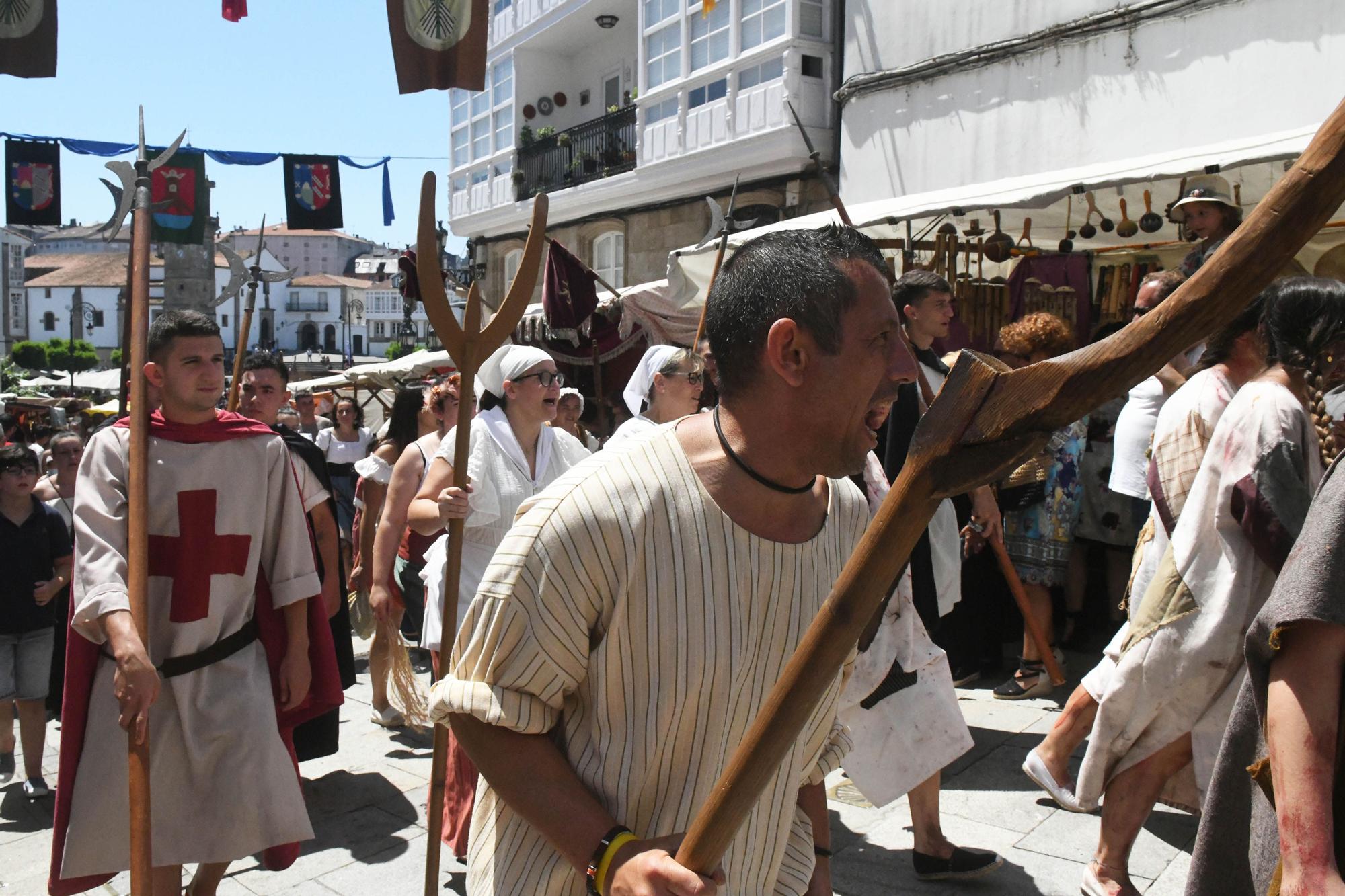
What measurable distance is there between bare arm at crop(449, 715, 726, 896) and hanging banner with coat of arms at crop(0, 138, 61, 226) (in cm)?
1760

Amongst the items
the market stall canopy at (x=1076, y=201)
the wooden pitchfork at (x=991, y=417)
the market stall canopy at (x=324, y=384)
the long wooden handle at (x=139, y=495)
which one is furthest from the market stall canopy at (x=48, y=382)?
the wooden pitchfork at (x=991, y=417)

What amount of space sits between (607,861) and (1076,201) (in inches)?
278

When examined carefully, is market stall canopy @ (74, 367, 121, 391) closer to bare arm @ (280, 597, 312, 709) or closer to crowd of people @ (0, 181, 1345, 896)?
crowd of people @ (0, 181, 1345, 896)

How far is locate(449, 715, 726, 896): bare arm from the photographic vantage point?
1370mm

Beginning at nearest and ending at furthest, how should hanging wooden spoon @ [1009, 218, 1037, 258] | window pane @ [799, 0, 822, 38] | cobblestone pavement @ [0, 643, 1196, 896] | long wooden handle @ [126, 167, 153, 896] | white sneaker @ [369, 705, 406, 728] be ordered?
1. long wooden handle @ [126, 167, 153, 896]
2. cobblestone pavement @ [0, 643, 1196, 896]
3. white sneaker @ [369, 705, 406, 728]
4. hanging wooden spoon @ [1009, 218, 1037, 258]
5. window pane @ [799, 0, 822, 38]

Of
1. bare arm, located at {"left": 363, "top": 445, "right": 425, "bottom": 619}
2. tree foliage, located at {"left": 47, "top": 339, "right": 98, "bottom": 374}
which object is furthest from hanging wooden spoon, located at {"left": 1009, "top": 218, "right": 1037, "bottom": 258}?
tree foliage, located at {"left": 47, "top": 339, "right": 98, "bottom": 374}

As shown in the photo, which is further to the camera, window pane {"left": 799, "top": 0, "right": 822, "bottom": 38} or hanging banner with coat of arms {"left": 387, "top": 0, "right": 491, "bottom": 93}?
window pane {"left": 799, "top": 0, "right": 822, "bottom": 38}

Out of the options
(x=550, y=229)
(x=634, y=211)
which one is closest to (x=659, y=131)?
(x=634, y=211)

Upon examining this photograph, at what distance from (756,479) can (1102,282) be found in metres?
6.96

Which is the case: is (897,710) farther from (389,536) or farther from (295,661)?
(389,536)

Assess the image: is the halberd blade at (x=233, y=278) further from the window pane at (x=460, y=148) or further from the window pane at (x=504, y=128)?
the window pane at (x=460, y=148)

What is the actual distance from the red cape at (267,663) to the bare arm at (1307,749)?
293cm

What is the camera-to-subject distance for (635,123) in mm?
19219

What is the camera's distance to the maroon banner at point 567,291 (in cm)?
1095
